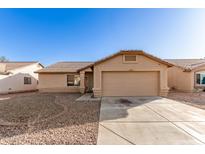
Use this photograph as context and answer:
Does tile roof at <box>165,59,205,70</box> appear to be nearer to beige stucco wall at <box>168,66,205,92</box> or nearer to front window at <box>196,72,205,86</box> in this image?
beige stucco wall at <box>168,66,205,92</box>

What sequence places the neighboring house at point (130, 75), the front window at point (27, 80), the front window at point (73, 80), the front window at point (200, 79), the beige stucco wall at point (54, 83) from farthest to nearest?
the front window at point (27, 80) → the front window at point (73, 80) → the beige stucco wall at point (54, 83) → the front window at point (200, 79) → the neighboring house at point (130, 75)

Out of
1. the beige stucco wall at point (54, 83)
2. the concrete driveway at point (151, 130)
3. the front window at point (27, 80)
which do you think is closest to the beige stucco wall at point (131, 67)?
the beige stucco wall at point (54, 83)

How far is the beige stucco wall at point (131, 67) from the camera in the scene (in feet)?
36.9

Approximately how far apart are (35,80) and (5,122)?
679 inches

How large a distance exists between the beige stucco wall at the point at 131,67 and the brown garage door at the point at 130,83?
410mm

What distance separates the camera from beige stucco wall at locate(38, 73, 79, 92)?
51.8ft

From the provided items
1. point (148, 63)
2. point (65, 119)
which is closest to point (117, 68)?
point (148, 63)

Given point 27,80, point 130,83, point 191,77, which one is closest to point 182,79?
point 191,77

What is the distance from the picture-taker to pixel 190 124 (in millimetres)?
4707

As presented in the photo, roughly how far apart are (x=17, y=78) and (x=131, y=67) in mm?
16464

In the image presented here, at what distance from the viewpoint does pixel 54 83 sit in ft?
52.1

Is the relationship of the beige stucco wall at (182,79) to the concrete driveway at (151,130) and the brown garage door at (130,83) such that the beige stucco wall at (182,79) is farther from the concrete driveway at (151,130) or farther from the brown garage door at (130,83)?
the concrete driveway at (151,130)
